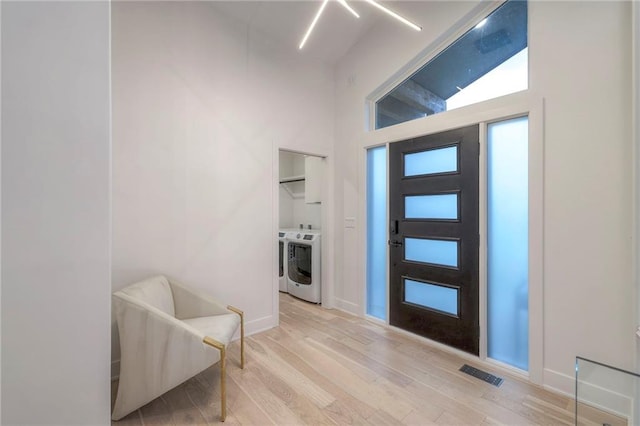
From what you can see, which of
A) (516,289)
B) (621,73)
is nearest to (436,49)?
(621,73)

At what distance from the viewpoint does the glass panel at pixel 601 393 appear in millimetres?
1329

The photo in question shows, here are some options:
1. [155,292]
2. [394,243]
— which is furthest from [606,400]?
[155,292]

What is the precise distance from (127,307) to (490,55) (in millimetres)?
3506

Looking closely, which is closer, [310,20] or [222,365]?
[222,365]

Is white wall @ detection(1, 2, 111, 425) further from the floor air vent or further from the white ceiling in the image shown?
the floor air vent

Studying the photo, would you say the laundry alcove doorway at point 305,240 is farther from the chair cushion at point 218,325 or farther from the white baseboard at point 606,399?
the white baseboard at point 606,399

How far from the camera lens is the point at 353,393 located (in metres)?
1.91

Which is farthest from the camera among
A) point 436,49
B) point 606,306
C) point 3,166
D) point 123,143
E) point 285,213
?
point 285,213

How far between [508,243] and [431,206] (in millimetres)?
730

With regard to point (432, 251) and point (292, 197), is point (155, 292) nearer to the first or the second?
point (432, 251)

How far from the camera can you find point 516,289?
7.22ft

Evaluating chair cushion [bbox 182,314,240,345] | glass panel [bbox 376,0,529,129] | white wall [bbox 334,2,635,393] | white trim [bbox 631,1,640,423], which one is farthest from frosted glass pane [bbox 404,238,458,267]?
chair cushion [bbox 182,314,240,345]

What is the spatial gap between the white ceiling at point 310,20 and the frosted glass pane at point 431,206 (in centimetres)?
185

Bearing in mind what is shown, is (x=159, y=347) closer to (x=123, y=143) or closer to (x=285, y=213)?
(x=123, y=143)
